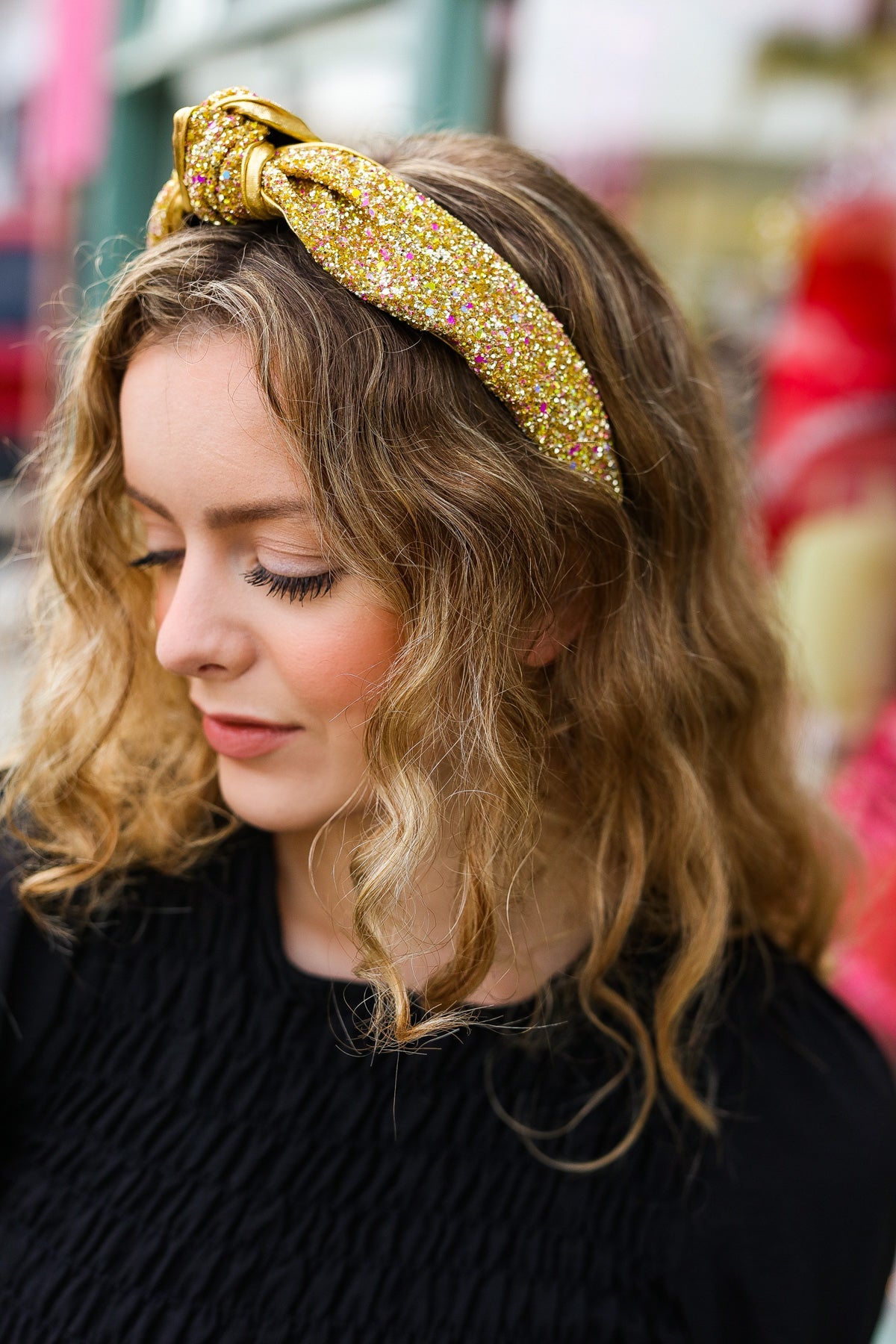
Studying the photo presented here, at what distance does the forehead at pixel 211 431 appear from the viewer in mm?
927

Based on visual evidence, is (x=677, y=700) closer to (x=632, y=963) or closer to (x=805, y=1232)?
(x=632, y=963)

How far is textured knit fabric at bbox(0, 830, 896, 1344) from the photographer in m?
1.03

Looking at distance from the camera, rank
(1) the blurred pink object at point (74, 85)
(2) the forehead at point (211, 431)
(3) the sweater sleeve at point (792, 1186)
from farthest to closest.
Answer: (1) the blurred pink object at point (74, 85) < (3) the sweater sleeve at point (792, 1186) < (2) the forehead at point (211, 431)

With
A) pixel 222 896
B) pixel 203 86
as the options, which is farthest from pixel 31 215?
pixel 222 896

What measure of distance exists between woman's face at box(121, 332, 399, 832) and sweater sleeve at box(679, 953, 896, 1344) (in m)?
0.55

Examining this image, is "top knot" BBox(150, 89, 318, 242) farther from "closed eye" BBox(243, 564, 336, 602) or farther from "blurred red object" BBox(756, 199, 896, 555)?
"blurred red object" BBox(756, 199, 896, 555)

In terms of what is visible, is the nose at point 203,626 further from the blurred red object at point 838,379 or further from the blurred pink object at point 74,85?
the blurred pink object at point 74,85

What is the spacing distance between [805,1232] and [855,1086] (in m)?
0.16

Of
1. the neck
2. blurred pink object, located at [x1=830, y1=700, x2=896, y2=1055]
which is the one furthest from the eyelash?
blurred pink object, located at [x1=830, y1=700, x2=896, y2=1055]

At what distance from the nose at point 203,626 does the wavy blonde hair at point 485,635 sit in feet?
0.39

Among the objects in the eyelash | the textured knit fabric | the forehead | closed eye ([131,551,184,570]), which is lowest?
the textured knit fabric

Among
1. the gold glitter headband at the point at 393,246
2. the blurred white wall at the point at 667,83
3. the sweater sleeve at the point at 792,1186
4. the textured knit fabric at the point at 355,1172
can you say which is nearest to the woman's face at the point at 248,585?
the gold glitter headband at the point at 393,246

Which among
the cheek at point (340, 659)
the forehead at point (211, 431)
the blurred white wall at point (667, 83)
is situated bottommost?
the cheek at point (340, 659)

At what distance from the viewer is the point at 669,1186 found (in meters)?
1.17
